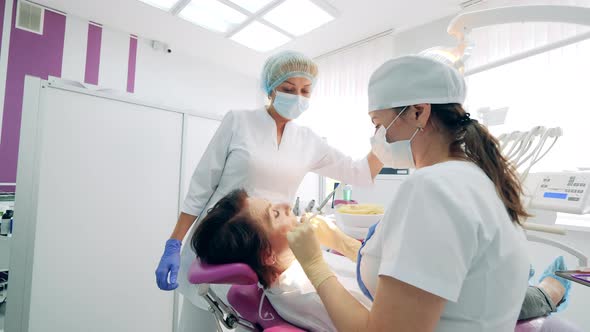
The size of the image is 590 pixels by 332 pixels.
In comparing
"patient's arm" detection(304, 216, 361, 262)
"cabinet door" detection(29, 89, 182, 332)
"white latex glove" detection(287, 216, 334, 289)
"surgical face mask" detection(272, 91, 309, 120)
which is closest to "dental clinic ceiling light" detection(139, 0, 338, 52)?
"cabinet door" detection(29, 89, 182, 332)

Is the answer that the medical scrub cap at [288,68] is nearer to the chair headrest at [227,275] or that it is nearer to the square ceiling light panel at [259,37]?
Answer: the chair headrest at [227,275]

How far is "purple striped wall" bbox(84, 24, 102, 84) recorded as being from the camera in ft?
10.0

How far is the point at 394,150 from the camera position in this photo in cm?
77

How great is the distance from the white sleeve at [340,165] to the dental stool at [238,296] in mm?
748

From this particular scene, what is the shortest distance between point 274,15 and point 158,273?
261 cm

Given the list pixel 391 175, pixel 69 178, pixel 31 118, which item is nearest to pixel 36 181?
pixel 69 178

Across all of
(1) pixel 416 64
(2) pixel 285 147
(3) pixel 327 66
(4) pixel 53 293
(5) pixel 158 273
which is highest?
(3) pixel 327 66

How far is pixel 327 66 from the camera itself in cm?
386

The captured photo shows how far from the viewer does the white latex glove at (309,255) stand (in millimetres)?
689

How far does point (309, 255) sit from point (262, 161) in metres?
0.58

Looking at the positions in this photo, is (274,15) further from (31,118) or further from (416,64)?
(416,64)

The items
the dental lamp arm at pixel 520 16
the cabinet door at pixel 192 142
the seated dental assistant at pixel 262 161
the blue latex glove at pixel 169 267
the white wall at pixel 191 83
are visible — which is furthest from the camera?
the white wall at pixel 191 83

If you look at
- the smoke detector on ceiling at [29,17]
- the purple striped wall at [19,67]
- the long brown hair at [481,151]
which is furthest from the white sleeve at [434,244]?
the smoke detector on ceiling at [29,17]

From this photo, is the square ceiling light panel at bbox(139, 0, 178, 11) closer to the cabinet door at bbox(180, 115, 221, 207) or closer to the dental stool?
the cabinet door at bbox(180, 115, 221, 207)
